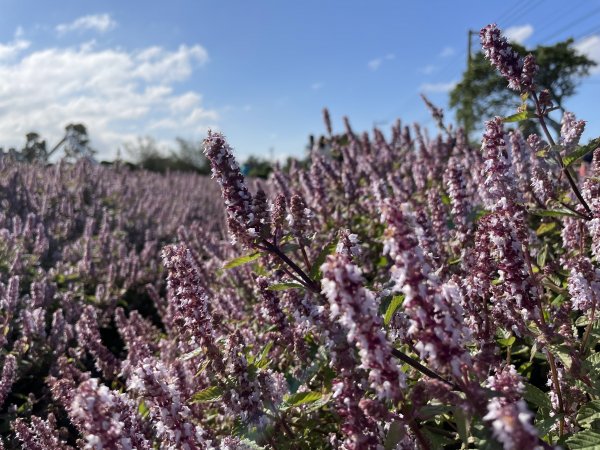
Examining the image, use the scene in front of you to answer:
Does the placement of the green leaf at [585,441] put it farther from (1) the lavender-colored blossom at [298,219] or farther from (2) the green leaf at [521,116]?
(2) the green leaf at [521,116]

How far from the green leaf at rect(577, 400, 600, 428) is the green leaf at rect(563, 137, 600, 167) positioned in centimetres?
145

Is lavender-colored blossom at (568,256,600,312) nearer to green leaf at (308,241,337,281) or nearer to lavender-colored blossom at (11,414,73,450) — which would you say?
green leaf at (308,241,337,281)

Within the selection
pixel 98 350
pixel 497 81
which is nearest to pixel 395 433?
pixel 98 350

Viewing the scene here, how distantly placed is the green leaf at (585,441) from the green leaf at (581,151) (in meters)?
1.62

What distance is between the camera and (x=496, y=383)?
1963 mm

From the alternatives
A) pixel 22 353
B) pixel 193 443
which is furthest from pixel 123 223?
pixel 193 443

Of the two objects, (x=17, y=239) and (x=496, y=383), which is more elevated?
(x=17, y=239)

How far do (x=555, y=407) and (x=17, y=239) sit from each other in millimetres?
10395

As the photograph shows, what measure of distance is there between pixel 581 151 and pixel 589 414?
149cm

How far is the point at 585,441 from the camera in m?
2.35

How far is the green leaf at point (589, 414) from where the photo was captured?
8.33ft

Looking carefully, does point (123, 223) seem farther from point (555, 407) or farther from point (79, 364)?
point (555, 407)

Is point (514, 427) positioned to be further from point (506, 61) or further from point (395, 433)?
point (506, 61)

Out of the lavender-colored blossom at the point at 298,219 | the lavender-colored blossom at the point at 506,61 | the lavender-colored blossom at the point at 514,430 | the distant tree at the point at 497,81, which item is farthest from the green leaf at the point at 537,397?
the distant tree at the point at 497,81
